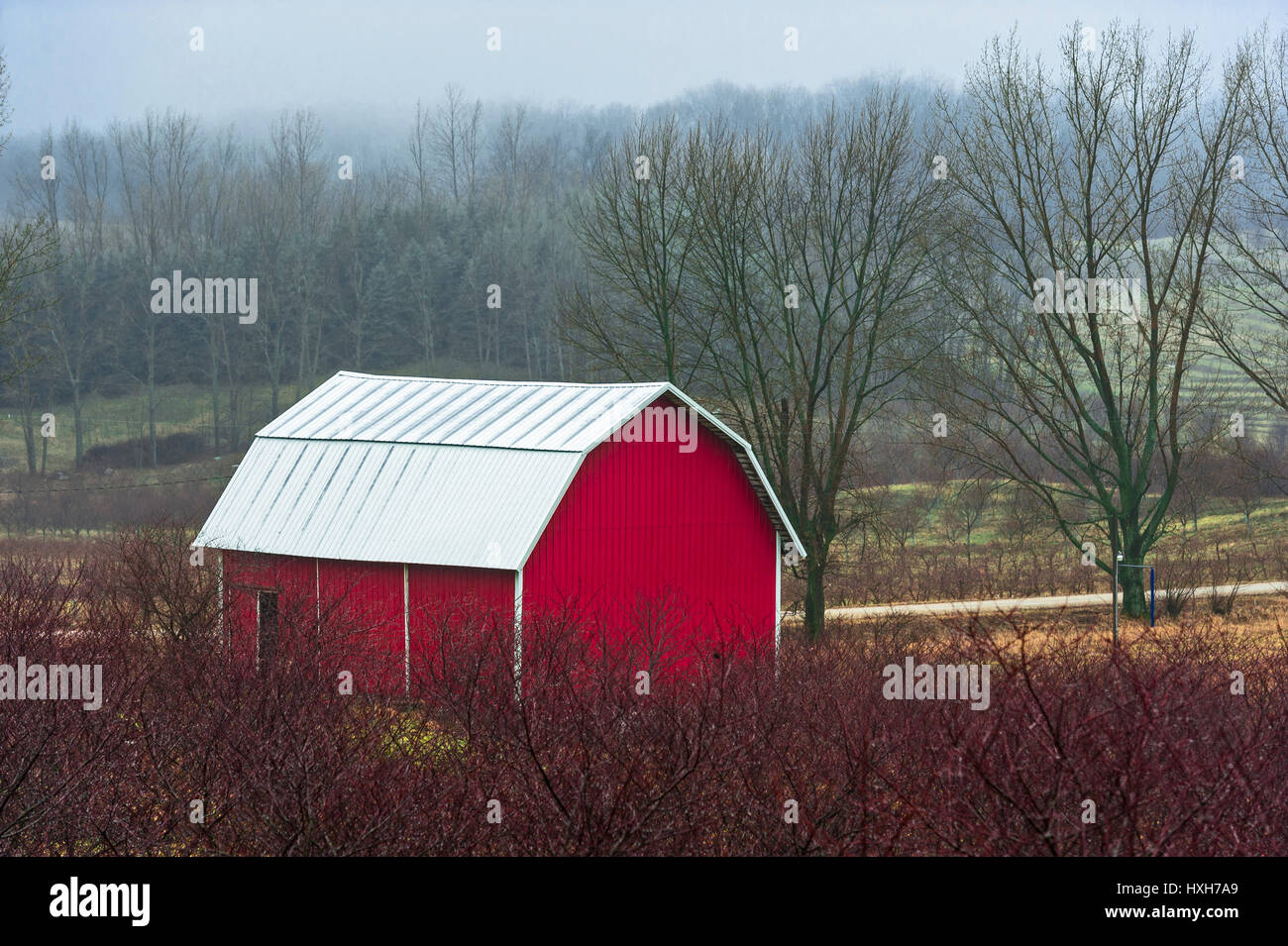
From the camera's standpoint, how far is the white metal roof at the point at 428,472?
20219 mm

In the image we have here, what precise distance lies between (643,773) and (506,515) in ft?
35.2

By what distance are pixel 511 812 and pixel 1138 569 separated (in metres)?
27.3

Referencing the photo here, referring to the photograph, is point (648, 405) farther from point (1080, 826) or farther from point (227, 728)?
point (1080, 826)

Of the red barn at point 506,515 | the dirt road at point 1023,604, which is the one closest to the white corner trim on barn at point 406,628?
the red barn at point 506,515

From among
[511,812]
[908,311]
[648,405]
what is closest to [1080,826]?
[511,812]

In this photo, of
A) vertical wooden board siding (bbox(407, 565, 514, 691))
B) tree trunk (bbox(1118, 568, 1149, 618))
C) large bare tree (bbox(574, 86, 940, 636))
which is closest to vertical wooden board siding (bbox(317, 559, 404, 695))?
vertical wooden board siding (bbox(407, 565, 514, 691))

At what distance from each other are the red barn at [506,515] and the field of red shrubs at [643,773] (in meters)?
6.89

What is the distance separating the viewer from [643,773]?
31.9 ft

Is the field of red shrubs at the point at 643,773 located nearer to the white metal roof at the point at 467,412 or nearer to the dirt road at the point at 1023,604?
the white metal roof at the point at 467,412

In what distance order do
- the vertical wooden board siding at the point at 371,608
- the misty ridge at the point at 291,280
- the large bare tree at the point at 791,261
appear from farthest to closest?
the misty ridge at the point at 291,280 → the large bare tree at the point at 791,261 → the vertical wooden board siding at the point at 371,608

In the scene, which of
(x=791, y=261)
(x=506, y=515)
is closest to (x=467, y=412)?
(x=506, y=515)

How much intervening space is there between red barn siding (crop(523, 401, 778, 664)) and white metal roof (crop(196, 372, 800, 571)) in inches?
18.5

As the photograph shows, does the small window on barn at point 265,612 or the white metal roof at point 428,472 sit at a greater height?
the white metal roof at point 428,472

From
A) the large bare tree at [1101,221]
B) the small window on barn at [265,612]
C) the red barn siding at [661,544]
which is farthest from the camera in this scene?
the large bare tree at [1101,221]
